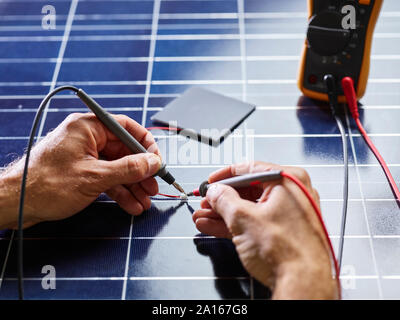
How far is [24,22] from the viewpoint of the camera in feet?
5.80

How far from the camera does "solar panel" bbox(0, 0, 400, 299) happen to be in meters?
0.99

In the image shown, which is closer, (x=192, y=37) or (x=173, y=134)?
(x=173, y=134)

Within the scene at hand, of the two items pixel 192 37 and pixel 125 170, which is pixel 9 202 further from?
pixel 192 37

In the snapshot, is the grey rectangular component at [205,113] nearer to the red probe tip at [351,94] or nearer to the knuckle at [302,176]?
the red probe tip at [351,94]

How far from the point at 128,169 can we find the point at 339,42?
0.64 metres

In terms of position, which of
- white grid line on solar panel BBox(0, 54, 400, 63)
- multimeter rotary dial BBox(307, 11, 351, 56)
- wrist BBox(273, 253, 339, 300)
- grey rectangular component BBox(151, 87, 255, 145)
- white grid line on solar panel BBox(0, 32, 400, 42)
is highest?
multimeter rotary dial BBox(307, 11, 351, 56)

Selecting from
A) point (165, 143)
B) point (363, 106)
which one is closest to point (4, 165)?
point (165, 143)

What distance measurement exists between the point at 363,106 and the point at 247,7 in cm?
59

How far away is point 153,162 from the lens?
1093 millimetres

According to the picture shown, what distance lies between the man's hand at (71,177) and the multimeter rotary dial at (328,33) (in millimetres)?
531

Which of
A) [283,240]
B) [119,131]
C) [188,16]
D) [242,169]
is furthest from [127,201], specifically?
[188,16]
